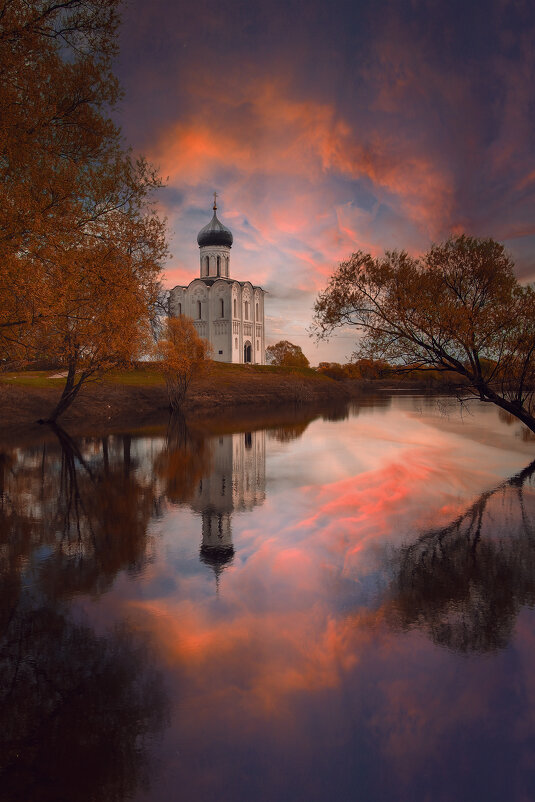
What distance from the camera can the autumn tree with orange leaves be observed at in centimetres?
1258

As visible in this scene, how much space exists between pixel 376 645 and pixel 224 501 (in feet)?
23.8

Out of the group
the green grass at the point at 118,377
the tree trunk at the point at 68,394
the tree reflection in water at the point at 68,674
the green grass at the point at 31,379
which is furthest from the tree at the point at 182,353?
the tree reflection in water at the point at 68,674

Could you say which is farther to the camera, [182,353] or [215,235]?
[215,235]

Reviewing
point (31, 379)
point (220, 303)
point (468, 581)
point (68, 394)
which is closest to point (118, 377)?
point (31, 379)

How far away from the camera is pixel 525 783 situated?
3914mm

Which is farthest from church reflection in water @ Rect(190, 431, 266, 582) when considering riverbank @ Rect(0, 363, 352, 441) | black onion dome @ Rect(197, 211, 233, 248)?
black onion dome @ Rect(197, 211, 233, 248)

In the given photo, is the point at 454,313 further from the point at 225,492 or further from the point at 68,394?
the point at 68,394

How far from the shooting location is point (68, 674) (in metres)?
5.01

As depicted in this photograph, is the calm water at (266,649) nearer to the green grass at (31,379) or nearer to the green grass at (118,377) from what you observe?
the green grass at (118,377)

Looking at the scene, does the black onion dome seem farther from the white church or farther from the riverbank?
the riverbank

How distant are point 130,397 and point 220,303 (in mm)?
52236

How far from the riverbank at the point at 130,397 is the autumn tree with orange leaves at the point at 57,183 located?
12413mm

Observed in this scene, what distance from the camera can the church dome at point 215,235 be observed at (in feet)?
307

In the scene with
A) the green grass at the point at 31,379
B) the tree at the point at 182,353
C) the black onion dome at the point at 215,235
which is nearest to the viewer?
the green grass at the point at 31,379
